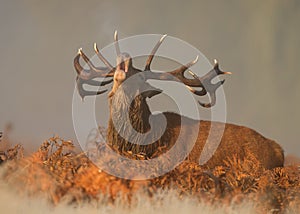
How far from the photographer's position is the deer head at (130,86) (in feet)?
20.1

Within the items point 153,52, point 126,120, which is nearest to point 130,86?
point 126,120

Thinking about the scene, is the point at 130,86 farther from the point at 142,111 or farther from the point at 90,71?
the point at 90,71

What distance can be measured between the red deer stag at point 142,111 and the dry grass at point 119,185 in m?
2.01

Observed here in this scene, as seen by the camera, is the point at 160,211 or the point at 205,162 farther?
the point at 205,162

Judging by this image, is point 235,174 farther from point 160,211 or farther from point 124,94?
point 124,94

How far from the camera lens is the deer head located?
6.14 metres

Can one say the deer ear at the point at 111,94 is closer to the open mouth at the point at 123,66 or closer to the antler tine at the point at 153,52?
the open mouth at the point at 123,66

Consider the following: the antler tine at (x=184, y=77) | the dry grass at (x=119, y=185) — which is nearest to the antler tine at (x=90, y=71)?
the antler tine at (x=184, y=77)

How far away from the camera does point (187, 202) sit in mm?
2740

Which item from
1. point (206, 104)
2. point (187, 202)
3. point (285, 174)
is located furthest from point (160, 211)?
point (206, 104)

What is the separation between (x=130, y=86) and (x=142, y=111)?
0.47 m

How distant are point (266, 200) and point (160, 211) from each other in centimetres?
117

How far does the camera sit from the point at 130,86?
6285 mm

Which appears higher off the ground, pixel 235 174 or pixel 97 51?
pixel 97 51
